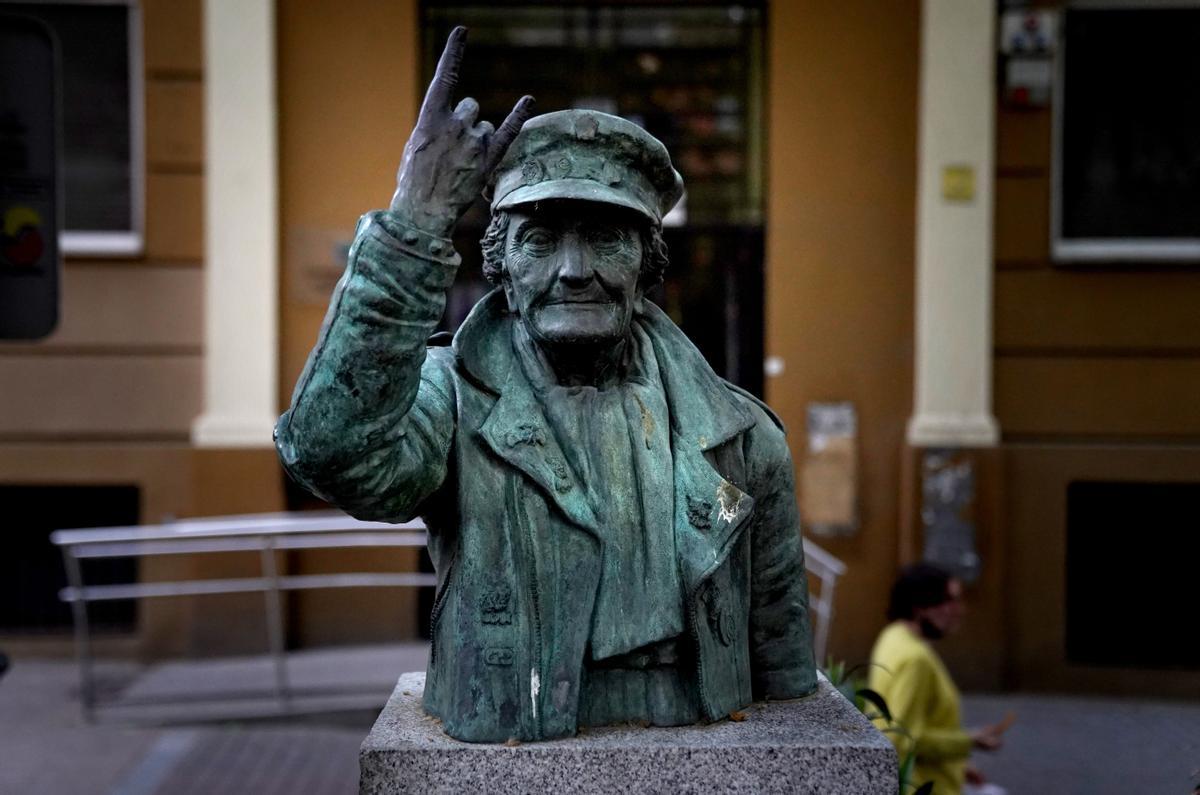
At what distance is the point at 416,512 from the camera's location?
2.35 meters

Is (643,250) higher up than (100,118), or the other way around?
(100,118)

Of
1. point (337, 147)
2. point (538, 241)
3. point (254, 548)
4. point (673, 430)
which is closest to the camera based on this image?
point (538, 241)

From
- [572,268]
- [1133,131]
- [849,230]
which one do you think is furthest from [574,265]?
[1133,131]

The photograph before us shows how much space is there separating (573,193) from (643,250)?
22 centimetres

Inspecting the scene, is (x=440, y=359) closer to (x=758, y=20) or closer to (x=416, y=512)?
(x=416, y=512)

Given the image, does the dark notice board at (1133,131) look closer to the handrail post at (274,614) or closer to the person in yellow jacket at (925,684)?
the person in yellow jacket at (925,684)

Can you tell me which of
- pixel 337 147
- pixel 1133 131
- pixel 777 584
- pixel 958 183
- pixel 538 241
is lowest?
pixel 777 584

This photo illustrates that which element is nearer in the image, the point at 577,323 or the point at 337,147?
the point at 577,323

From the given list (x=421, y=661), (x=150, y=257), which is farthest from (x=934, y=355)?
(x=150, y=257)

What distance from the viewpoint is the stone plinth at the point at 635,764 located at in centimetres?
224

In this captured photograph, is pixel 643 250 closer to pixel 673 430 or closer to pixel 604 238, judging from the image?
pixel 604 238

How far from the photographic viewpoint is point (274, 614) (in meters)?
6.54

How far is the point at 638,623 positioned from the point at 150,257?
5.82m

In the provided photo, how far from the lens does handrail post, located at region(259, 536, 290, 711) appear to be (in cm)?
633
